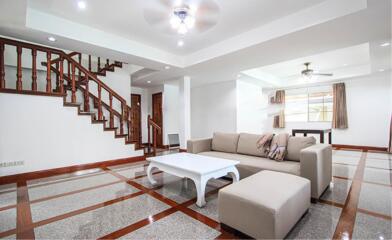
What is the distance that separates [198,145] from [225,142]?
1.82 ft

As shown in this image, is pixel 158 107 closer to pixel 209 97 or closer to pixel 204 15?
pixel 209 97

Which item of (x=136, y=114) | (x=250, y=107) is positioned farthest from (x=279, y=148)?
(x=136, y=114)

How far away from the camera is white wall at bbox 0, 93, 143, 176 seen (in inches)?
124

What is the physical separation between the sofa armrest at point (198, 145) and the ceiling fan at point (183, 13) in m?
2.08

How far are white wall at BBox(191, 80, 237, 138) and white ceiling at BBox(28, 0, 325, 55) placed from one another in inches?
124

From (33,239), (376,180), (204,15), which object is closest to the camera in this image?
(33,239)

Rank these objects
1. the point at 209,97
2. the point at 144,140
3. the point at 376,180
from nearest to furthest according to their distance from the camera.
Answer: the point at 376,180
the point at 209,97
the point at 144,140

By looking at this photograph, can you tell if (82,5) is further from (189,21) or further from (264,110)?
(264,110)

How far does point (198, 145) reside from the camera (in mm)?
3764

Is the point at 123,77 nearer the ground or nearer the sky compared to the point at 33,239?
nearer the sky

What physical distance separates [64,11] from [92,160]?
9.47 feet

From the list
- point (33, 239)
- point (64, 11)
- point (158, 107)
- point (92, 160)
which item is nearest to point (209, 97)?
point (158, 107)

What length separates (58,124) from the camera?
144 inches

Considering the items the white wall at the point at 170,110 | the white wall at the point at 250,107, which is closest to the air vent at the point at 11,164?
the white wall at the point at 170,110
